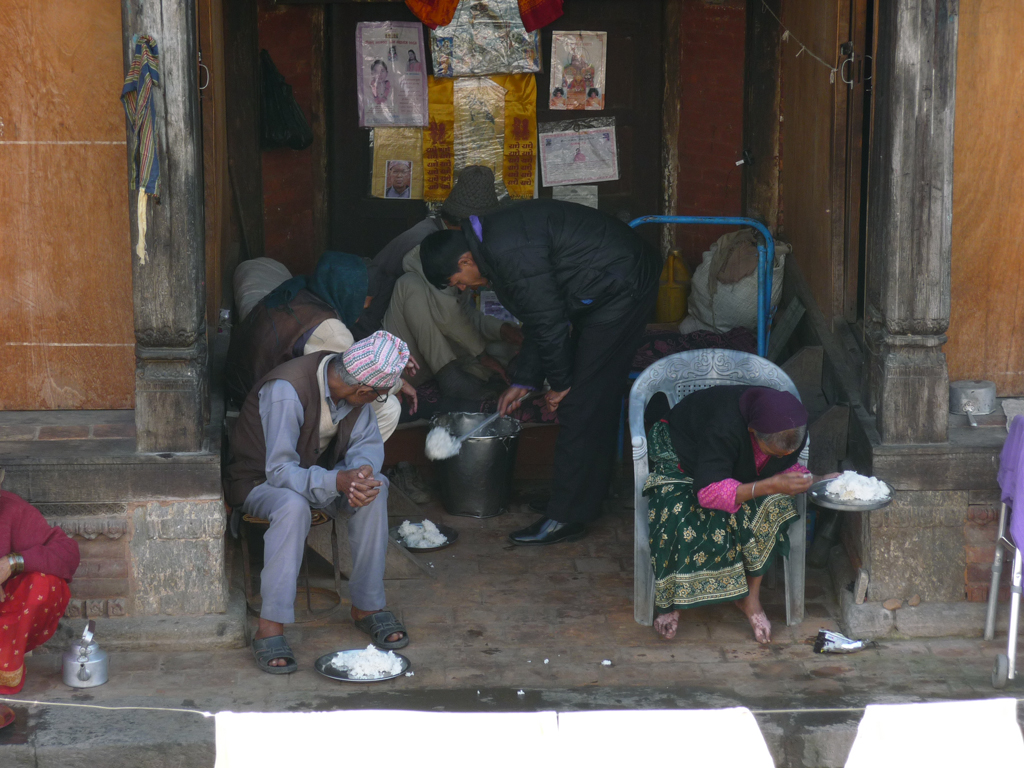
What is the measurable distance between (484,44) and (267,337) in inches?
116

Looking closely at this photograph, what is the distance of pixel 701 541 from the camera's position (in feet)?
15.9

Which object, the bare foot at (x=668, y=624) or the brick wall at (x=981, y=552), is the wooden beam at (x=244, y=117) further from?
the brick wall at (x=981, y=552)

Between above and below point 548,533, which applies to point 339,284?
above

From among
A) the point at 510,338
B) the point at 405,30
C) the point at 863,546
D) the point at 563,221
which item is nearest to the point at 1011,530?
the point at 863,546

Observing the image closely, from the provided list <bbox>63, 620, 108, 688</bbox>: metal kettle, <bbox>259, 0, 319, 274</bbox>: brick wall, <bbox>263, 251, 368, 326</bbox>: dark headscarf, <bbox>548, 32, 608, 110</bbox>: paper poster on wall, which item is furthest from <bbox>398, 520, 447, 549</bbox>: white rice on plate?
<bbox>548, 32, 608, 110</bbox>: paper poster on wall

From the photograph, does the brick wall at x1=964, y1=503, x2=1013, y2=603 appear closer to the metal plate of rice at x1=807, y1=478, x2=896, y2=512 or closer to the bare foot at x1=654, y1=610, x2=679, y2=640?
the metal plate of rice at x1=807, y1=478, x2=896, y2=512

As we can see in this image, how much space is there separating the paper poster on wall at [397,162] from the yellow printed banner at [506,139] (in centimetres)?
5

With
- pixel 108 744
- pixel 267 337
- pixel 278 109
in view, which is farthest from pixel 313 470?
pixel 278 109

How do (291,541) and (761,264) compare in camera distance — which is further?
(761,264)

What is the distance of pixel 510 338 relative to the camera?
21.6 feet

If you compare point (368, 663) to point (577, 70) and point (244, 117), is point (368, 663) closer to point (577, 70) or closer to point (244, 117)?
point (244, 117)

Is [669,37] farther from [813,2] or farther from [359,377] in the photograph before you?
[359,377]

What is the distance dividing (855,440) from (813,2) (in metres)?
2.47

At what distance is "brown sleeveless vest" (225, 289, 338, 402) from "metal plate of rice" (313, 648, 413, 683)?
1.25 m
